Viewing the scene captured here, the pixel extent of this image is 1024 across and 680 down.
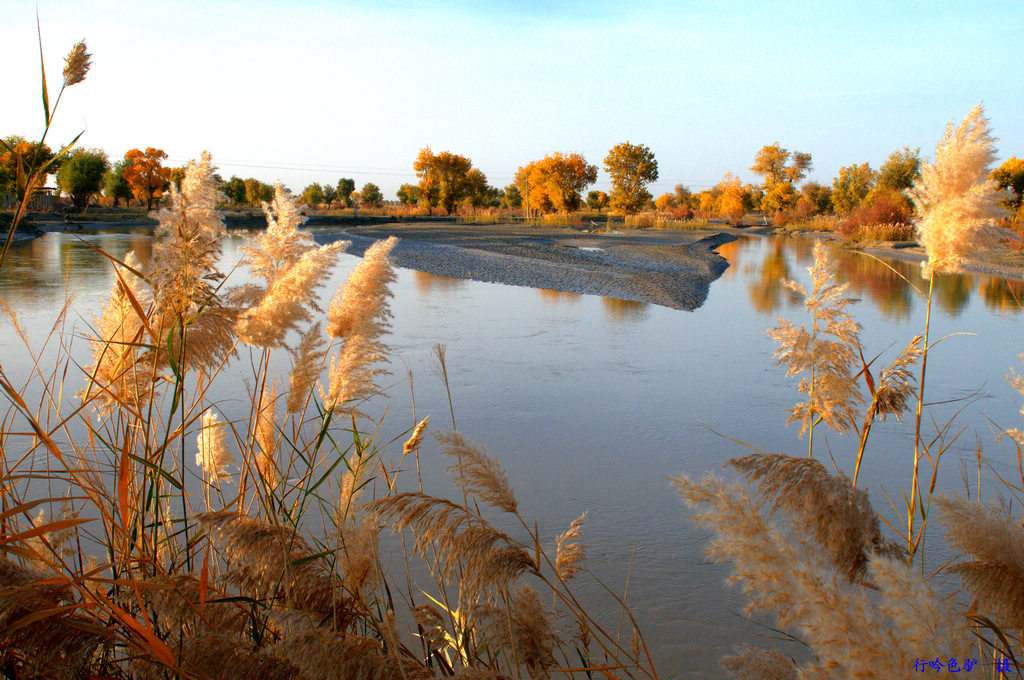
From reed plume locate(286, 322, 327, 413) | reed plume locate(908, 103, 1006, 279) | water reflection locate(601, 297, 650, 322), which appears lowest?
water reflection locate(601, 297, 650, 322)

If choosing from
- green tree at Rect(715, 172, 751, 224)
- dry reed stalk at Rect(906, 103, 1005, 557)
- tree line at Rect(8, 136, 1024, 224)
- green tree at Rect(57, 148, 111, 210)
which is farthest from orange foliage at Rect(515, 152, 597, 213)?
dry reed stalk at Rect(906, 103, 1005, 557)

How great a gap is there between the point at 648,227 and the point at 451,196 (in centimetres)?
1777

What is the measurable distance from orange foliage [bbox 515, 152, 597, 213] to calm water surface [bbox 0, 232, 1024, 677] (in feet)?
124

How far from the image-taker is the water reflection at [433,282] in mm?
11805

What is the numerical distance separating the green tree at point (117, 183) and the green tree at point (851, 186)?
47.4 meters

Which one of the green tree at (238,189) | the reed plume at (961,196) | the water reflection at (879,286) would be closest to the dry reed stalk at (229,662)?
the reed plume at (961,196)

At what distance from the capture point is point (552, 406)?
5.07 meters

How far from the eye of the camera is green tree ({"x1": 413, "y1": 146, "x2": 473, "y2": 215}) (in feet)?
172

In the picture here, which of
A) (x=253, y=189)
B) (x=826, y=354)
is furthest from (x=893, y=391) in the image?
(x=253, y=189)

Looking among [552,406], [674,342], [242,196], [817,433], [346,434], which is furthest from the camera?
[242,196]

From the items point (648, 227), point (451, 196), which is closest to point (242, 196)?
point (451, 196)

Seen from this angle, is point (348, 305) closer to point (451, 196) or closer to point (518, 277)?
point (518, 277)

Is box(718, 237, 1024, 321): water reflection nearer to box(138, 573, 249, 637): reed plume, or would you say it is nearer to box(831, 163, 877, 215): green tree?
box(138, 573, 249, 637): reed plume

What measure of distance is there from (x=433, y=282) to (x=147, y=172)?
146 feet
